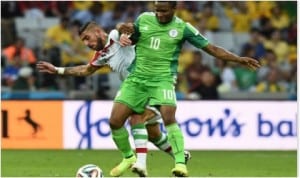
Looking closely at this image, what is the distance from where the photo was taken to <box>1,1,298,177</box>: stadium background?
19.0 meters

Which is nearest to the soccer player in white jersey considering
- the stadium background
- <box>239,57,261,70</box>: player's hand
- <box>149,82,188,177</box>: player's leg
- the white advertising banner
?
<box>149,82,188,177</box>: player's leg

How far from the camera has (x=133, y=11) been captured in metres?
22.3

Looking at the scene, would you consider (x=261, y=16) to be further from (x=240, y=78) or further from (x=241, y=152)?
(x=241, y=152)

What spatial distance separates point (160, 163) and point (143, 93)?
338 cm

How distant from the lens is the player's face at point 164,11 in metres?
11.6

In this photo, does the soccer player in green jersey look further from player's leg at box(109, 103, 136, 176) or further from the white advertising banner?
the white advertising banner

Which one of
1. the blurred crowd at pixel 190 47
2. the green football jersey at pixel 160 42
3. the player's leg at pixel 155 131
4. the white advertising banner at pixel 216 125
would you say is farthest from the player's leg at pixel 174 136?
the blurred crowd at pixel 190 47

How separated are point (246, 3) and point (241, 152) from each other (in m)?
5.30

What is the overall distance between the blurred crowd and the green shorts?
7882mm

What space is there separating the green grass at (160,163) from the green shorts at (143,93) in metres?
1.11

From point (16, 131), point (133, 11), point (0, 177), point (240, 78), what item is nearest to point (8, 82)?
point (16, 131)

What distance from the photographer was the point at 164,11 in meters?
11.6

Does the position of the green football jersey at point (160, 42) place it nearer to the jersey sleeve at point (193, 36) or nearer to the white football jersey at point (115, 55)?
the jersey sleeve at point (193, 36)

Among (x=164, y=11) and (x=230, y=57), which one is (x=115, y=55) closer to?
(x=164, y=11)
